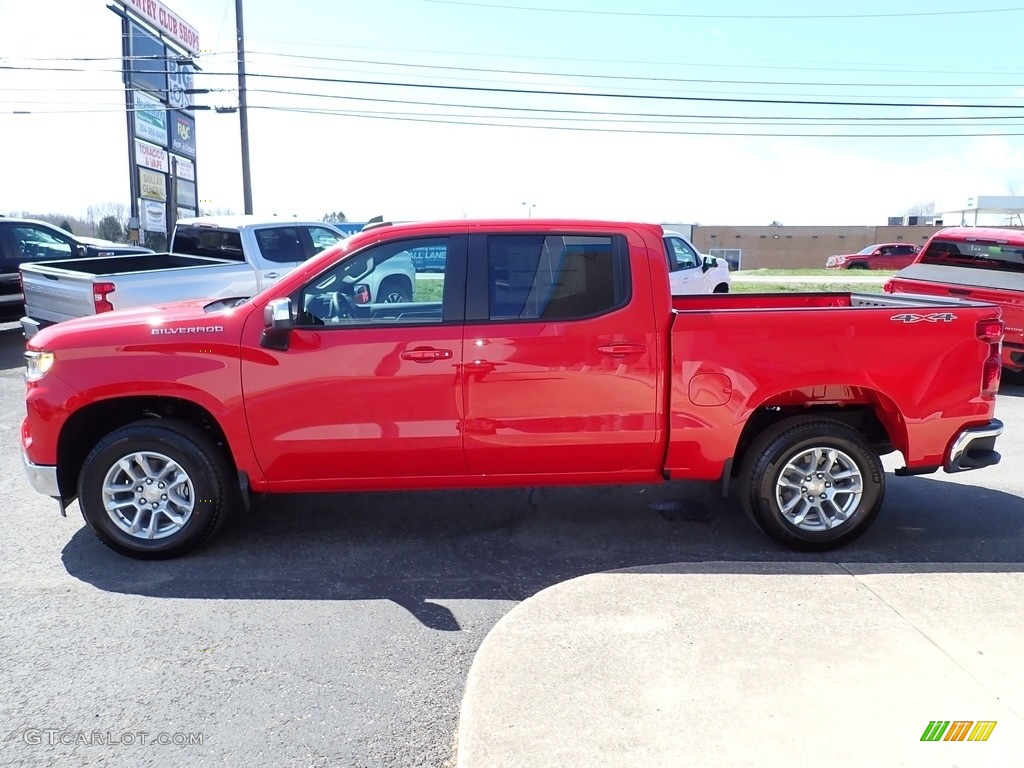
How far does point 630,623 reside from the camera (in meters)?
3.98

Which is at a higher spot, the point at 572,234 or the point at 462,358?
the point at 572,234

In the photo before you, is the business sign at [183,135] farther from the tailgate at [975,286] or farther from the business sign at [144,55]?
the tailgate at [975,286]

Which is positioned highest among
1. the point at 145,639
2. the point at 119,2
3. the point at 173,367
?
the point at 119,2

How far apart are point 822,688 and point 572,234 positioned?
2783 mm

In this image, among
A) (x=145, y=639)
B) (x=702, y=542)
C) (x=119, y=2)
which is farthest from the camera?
(x=119, y=2)

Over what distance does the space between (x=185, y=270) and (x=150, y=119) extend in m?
24.1

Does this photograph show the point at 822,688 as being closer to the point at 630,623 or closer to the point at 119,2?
the point at 630,623

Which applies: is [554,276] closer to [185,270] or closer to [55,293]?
[185,270]

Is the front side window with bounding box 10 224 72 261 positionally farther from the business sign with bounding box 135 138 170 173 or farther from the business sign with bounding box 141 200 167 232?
the business sign with bounding box 141 200 167 232

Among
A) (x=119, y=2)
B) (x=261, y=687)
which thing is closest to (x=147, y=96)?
(x=119, y=2)

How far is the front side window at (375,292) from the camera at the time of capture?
4.75 metres

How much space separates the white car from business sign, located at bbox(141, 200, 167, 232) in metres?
22.7

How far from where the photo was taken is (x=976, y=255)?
10.7 meters

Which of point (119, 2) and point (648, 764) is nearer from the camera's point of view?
point (648, 764)
